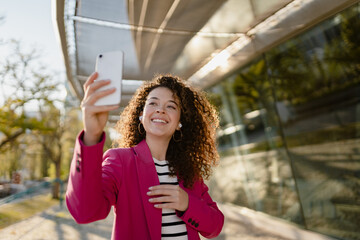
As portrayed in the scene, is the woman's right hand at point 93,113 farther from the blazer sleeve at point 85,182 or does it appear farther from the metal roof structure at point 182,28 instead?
the metal roof structure at point 182,28

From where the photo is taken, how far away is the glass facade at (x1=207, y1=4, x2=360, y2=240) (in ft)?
16.2

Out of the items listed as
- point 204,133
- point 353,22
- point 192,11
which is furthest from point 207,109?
point 353,22

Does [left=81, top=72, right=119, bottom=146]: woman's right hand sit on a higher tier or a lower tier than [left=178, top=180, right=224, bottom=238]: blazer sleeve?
higher

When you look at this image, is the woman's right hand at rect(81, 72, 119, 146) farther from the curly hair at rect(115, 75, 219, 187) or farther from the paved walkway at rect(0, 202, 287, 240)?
the paved walkway at rect(0, 202, 287, 240)

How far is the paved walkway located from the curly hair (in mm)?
3534

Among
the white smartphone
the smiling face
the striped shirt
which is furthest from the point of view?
the smiling face

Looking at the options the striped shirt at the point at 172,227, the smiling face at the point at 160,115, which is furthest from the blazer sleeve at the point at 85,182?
the smiling face at the point at 160,115

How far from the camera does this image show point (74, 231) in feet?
20.8

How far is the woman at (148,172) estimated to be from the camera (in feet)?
3.38

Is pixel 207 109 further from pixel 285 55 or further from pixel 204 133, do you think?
pixel 285 55

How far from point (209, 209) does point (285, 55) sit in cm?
494

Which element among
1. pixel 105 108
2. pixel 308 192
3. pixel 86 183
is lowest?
pixel 308 192

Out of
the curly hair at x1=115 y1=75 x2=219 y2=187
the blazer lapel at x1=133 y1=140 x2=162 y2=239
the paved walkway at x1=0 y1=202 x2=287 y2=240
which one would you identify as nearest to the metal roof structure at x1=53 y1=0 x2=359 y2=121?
the curly hair at x1=115 y1=75 x2=219 y2=187

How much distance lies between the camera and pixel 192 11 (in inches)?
175
